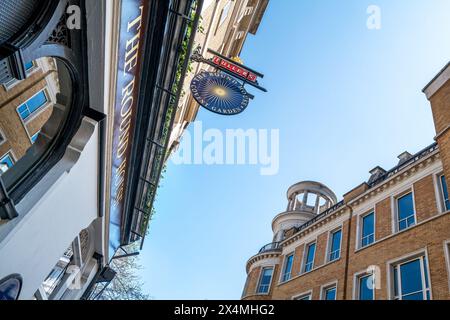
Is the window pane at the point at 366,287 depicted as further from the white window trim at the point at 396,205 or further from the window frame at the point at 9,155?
the window frame at the point at 9,155

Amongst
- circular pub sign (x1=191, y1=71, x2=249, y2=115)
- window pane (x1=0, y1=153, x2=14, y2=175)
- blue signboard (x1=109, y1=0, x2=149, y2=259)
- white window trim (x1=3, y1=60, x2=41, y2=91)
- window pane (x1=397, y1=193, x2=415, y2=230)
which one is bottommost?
blue signboard (x1=109, y1=0, x2=149, y2=259)

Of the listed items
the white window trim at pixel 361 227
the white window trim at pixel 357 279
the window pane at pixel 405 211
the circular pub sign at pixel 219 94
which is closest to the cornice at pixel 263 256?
the white window trim at pixel 361 227

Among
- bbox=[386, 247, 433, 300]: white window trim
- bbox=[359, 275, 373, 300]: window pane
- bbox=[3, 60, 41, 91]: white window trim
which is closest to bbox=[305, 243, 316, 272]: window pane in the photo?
bbox=[359, 275, 373, 300]: window pane

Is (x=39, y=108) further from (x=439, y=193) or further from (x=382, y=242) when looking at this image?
(x=439, y=193)

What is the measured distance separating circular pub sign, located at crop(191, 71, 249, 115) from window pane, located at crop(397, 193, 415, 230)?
421 inches

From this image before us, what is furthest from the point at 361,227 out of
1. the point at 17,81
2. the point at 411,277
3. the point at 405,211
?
the point at 17,81

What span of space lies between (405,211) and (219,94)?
38.6 ft

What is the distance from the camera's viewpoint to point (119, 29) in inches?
251

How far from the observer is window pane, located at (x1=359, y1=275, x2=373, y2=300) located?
14453 millimetres

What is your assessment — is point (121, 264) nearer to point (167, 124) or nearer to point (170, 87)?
point (167, 124)

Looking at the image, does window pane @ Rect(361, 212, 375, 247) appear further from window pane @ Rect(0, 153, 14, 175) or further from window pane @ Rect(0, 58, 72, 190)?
window pane @ Rect(0, 153, 14, 175)

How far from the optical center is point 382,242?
14953mm
